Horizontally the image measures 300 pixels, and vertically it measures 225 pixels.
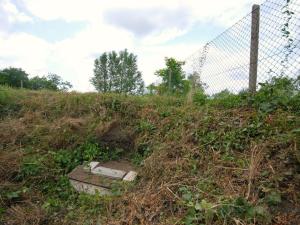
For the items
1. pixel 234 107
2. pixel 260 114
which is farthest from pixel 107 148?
pixel 260 114

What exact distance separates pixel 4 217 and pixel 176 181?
2.05 meters

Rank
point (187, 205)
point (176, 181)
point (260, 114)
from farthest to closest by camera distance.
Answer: point (260, 114) < point (176, 181) < point (187, 205)

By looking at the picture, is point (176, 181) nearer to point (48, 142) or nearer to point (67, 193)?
point (67, 193)

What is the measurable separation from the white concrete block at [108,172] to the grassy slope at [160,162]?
0.94 ft

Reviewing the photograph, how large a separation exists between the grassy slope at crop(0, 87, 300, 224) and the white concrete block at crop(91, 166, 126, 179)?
0.29 metres

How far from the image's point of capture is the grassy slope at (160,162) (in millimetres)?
2812

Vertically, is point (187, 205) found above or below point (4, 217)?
above

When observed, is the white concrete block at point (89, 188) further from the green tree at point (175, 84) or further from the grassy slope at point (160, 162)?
the green tree at point (175, 84)

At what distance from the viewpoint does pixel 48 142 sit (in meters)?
5.09

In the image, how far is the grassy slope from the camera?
2.81m

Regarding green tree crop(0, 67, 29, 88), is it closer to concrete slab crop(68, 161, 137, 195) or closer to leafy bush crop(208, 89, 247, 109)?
concrete slab crop(68, 161, 137, 195)

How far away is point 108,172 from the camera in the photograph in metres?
4.23

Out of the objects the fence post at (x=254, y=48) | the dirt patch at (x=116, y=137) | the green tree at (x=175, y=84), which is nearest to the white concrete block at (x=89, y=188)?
the dirt patch at (x=116, y=137)

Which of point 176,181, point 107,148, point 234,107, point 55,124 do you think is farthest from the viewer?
point 55,124
